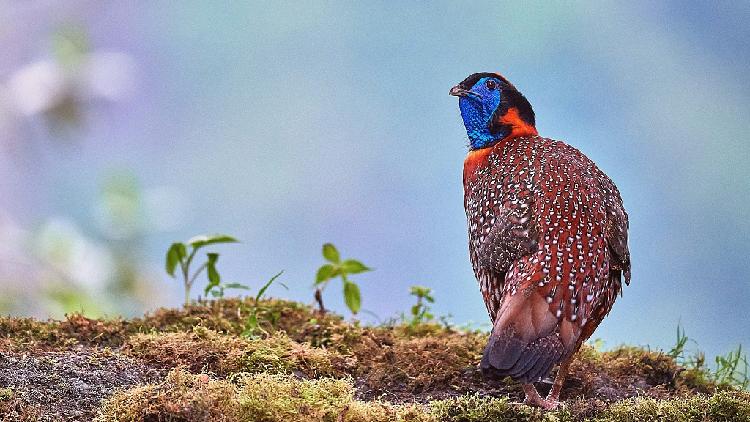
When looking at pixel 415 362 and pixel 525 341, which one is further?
pixel 415 362

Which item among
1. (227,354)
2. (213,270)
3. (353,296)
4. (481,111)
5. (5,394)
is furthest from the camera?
(353,296)

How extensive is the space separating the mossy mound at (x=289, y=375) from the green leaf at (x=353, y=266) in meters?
0.39

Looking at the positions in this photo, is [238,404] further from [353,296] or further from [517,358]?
[353,296]

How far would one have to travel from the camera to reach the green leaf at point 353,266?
7.39m

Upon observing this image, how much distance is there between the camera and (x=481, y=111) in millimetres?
6465

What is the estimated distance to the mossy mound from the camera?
4.59m

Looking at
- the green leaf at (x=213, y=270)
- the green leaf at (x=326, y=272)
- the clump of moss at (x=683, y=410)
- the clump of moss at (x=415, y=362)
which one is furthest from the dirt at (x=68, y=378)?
the clump of moss at (x=683, y=410)

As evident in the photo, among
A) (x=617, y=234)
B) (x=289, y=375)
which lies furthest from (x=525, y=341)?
(x=289, y=375)

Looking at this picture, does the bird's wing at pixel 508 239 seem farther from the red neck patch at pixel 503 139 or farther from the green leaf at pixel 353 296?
the green leaf at pixel 353 296

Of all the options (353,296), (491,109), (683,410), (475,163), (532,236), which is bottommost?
(683,410)

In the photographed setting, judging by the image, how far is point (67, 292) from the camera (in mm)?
8203

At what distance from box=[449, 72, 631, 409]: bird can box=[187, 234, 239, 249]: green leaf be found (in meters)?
1.82

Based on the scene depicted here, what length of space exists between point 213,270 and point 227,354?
1638 millimetres

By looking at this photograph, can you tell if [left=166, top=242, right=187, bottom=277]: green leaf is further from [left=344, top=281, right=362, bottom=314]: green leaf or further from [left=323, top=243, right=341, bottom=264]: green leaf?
[left=344, top=281, right=362, bottom=314]: green leaf
